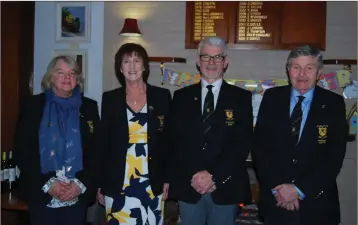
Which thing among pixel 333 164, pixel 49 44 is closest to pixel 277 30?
pixel 333 164

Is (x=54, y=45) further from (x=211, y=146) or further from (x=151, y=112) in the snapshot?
(x=211, y=146)

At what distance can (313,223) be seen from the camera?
2.04m

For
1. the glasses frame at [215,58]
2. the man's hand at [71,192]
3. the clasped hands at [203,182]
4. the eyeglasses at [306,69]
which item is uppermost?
the glasses frame at [215,58]

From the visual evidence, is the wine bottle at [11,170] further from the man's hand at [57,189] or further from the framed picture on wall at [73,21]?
the framed picture on wall at [73,21]

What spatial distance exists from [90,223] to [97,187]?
4.68 ft

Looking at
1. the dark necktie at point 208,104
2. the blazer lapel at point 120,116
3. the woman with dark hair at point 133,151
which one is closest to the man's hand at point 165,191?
the woman with dark hair at point 133,151

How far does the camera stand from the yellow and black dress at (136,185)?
2143 mm

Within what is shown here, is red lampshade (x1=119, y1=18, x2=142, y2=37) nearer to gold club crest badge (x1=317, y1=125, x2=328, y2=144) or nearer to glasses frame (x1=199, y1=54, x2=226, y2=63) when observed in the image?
glasses frame (x1=199, y1=54, x2=226, y2=63)

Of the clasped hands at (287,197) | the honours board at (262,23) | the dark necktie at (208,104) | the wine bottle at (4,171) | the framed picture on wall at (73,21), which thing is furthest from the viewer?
the framed picture on wall at (73,21)

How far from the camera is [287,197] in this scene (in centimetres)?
201

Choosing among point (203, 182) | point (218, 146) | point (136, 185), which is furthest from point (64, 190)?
point (218, 146)

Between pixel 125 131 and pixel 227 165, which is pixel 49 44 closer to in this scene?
pixel 125 131

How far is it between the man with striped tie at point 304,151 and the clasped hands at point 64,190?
1.01m

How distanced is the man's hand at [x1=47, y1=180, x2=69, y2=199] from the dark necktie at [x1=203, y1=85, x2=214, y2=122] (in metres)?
0.84
